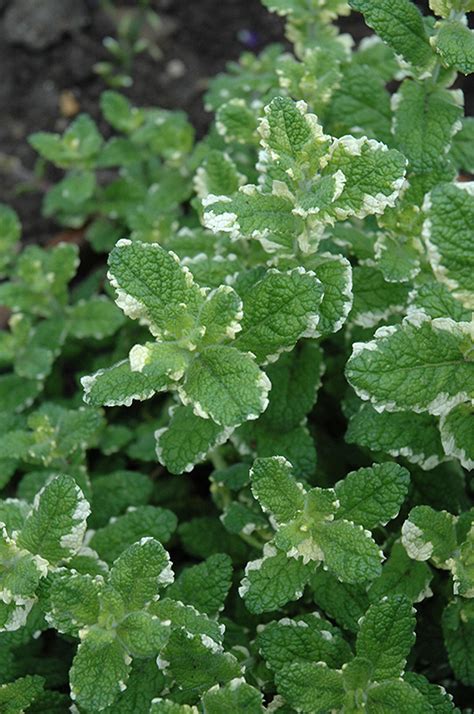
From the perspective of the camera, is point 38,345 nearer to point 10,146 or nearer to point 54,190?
point 54,190

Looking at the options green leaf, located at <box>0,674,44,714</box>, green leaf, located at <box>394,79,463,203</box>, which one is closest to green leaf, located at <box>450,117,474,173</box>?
green leaf, located at <box>394,79,463,203</box>

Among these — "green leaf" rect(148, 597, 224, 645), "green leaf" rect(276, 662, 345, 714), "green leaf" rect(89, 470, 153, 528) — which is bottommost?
"green leaf" rect(89, 470, 153, 528)

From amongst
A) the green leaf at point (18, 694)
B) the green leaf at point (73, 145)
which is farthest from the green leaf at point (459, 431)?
the green leaf at point (73, 145)

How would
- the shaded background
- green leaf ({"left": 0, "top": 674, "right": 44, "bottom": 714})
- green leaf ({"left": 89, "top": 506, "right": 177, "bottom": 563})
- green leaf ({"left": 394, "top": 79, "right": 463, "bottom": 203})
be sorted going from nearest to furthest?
green leaf ({"left": 0, "top": 674, "right": 44, "bottom": 714}) < green leaf ({"left": 394, "top": 79, "right": 463, "bottom": 203}) < green leaf ({"left": 89, "top": 506, "right": 177, "bottom": 563}) < the shaded background

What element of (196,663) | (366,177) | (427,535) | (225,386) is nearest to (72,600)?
(196,663)

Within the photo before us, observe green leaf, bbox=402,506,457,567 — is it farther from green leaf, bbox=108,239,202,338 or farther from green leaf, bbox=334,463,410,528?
green leaf, bbox=108,239,202,338

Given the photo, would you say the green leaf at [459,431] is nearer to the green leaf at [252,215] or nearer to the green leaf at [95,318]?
the green leaf at [252,215]

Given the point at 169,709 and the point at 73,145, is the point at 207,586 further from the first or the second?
the point at 73,145
